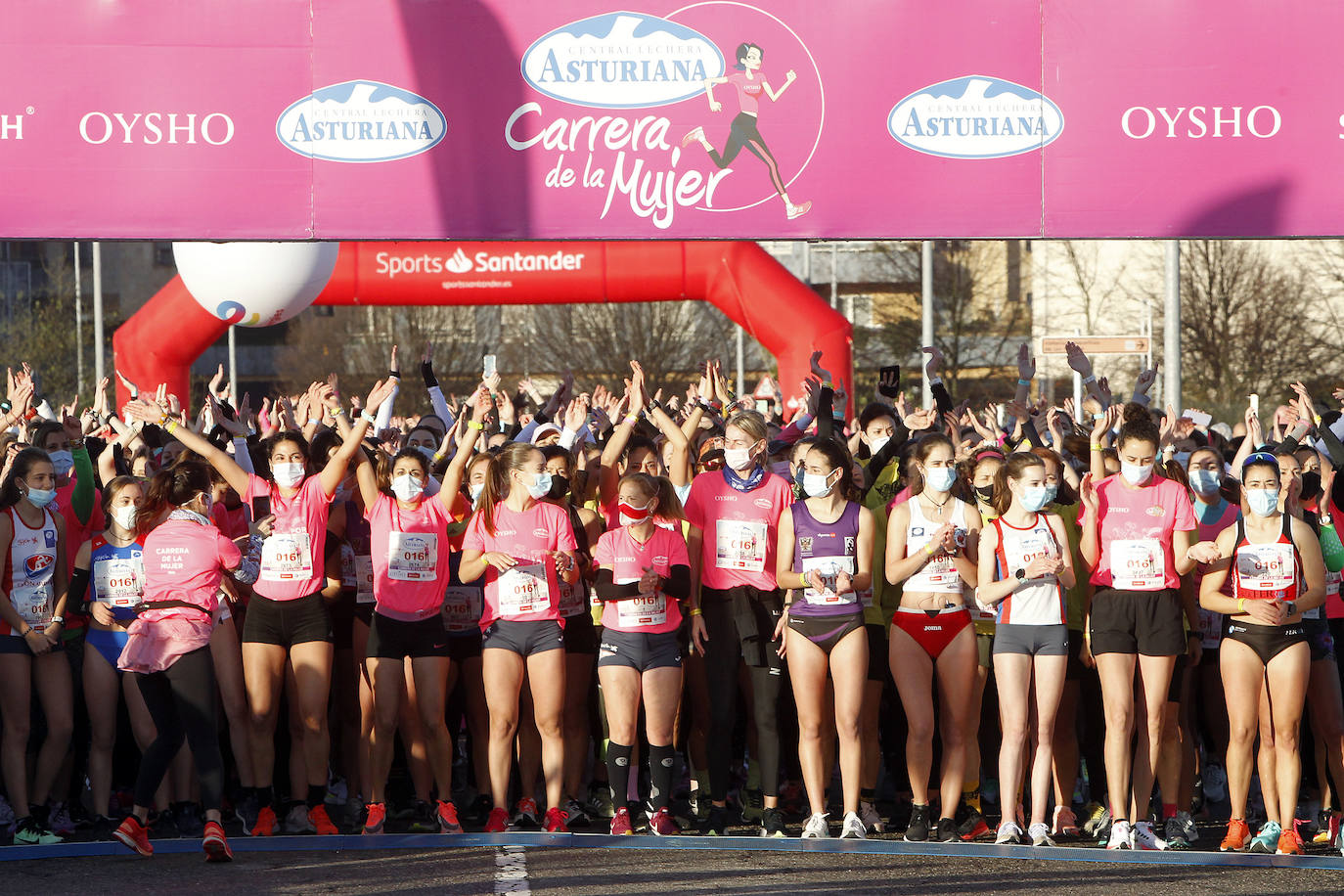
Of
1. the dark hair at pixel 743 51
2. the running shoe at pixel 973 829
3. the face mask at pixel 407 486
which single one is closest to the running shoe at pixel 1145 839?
the running shoe at pixel 973 829

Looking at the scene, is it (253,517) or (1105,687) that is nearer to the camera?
(1105,687)

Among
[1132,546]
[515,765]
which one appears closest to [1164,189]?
[1132,546]

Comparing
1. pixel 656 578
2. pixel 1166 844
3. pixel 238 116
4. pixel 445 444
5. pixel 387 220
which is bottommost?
pixel 1166 844

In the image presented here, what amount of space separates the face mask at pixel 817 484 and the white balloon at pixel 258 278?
448 centimetres

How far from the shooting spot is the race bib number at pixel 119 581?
7492 millimetres

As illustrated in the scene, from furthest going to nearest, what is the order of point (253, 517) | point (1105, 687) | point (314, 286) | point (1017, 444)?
point (314, 286) → point (1017, 444) → point (253, 517) → point (1105, 687)

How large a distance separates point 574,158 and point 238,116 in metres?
1.53

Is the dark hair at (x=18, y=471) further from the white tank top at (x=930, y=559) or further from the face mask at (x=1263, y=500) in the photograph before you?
the face mask at (x=1263, y=500)

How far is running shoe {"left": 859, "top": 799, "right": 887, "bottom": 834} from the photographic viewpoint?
791 centimetres

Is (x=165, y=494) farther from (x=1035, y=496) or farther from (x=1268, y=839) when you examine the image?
(x=1268, y=839)

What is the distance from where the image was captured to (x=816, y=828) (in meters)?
7.70

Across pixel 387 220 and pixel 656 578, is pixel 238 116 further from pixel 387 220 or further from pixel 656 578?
pixel 656 578

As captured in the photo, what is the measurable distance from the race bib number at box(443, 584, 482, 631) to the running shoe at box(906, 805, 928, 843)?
2.29 metres

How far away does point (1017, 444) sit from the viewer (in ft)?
30.9
